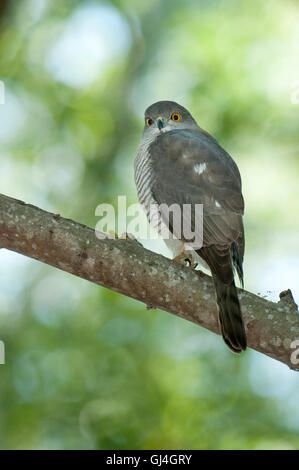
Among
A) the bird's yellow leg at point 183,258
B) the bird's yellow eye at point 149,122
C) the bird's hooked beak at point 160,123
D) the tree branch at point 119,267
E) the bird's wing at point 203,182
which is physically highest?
the bird's yellow eye at point 149,122

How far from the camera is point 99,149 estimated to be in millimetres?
7727

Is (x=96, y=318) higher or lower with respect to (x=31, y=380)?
higher

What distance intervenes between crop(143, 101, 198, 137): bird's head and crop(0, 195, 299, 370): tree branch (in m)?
2.06

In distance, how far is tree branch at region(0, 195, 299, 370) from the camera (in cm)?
402

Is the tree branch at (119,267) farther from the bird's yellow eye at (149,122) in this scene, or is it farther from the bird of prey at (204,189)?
the bird's yellow eye at (149,122)

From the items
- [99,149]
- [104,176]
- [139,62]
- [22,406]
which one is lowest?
[22,406]

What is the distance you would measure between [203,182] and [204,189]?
65 millimetres

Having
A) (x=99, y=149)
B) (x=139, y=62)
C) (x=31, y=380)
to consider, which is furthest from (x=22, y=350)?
A: (x=139, y=62)

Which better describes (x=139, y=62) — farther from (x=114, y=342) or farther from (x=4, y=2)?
(x=114, y=342)

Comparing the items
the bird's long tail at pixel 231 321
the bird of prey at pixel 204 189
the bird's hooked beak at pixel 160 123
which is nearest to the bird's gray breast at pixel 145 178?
the bird of prey at pixel 204 189

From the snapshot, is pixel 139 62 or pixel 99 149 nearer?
pixel 99 149

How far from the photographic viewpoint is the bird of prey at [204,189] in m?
4.47

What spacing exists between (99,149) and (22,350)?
8.50 ft

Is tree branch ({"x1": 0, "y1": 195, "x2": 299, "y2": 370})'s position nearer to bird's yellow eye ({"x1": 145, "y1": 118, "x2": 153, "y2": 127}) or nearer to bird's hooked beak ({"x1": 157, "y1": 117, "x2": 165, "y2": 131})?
bird's hooked beak ({"x1": 157, "y1": 117, "x2": 165, "y2": 131})
